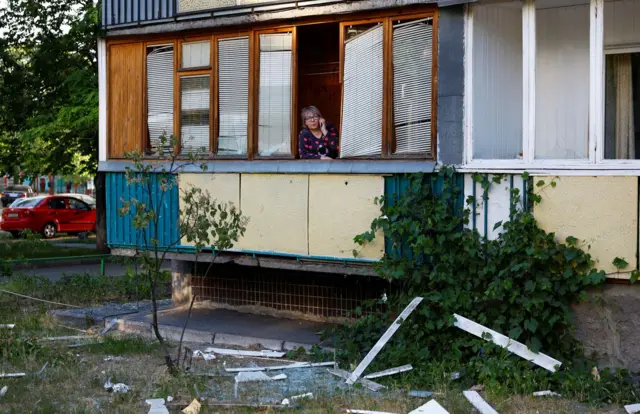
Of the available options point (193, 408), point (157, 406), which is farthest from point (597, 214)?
point (157, 406)

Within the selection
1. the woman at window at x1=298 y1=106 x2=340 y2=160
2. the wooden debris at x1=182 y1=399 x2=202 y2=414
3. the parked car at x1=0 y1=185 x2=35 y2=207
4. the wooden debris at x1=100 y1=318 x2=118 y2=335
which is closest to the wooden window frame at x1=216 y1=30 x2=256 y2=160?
the woman at window at x1=298 y1=106 x2=340 y2=160

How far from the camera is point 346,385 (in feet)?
26.5

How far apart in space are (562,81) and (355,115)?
2351 millimetres

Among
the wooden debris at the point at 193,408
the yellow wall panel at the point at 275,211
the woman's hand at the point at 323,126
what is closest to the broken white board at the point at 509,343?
the yellow wall panel at the point at 275,211

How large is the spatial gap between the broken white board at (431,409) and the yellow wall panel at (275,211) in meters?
3.19

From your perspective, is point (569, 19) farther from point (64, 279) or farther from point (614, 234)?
point (64, 279)

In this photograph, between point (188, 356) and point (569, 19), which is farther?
point (188, 356)

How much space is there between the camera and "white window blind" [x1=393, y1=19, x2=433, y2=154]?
9.27 metres

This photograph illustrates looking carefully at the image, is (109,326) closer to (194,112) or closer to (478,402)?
(194,112)

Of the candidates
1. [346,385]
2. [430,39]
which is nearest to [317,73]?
[430,39]

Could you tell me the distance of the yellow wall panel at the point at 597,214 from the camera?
7.80m

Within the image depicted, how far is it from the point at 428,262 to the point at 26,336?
16.6 feet

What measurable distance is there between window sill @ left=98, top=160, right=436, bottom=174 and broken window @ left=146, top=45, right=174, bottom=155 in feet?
1.36

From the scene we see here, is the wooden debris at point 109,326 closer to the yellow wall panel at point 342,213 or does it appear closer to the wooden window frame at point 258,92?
the wooden window frame at point 258,92
